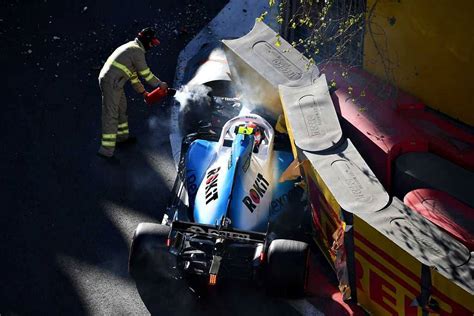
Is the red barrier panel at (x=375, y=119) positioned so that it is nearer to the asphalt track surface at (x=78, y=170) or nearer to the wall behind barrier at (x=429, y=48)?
the wall behind barrier at (x=429, y=48)

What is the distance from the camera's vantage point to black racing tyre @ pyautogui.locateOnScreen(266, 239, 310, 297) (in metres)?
6.88

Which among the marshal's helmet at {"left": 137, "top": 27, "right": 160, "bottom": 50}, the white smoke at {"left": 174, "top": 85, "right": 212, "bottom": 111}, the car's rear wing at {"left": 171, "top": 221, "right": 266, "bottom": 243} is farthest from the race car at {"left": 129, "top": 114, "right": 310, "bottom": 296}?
the marshal's helmet at {"left": 137, "top": 27, "right": 160, "bottom": 50}

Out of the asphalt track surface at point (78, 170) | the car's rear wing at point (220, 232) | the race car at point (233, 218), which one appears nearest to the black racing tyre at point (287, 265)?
the race car at point (233, 218)

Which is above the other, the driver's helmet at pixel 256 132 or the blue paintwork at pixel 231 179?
the driver's helmet at pixel 256 132

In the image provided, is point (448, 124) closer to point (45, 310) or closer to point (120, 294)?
point (120, 294)

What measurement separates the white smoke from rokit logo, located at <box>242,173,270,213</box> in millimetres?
1839

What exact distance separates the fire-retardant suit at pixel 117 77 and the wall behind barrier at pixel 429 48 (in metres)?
3.12

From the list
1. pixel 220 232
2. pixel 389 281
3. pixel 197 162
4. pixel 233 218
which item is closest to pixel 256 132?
pixel 197 162

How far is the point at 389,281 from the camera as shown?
20.1 ft

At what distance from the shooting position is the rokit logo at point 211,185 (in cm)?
746

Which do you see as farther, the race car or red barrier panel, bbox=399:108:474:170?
red barrier panel, bbox=399:108:474:170

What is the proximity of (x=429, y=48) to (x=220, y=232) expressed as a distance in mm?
3558

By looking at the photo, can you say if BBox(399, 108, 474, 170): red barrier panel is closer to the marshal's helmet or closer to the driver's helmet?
the driver's helmet

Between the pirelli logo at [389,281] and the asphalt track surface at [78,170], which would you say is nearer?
the pirelli logo at [389,281]
